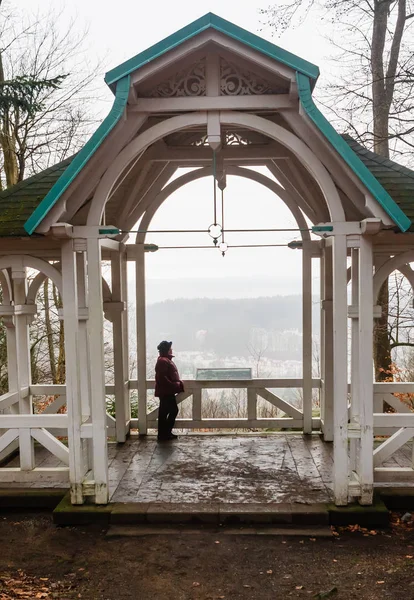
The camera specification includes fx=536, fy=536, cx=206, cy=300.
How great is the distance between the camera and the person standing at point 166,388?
870 centimetres

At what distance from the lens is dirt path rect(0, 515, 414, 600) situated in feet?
15.6

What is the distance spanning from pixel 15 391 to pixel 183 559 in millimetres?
4067

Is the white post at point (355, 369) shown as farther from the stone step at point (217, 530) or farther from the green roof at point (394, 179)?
the stone step at point (217, 530)

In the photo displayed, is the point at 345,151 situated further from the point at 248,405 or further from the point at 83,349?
the point at 248,405

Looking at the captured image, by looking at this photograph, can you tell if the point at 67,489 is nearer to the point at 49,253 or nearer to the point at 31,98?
the point at 49,253

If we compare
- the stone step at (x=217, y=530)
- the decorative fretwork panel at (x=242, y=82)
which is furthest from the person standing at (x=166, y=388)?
the decorative fretwork panel at (x=242, y=82)

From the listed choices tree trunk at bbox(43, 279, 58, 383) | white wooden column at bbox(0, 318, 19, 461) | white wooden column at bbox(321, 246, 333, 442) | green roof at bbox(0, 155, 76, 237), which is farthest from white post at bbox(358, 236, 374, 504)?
tree trunk at bbox(43, 279, 58, 383)

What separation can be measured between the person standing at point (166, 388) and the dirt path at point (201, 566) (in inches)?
117

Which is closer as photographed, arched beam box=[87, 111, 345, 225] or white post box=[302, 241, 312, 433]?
arched beam box=[87, 111, 345, 225]

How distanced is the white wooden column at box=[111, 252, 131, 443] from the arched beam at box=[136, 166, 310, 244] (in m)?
0.60

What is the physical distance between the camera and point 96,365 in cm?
A: 611

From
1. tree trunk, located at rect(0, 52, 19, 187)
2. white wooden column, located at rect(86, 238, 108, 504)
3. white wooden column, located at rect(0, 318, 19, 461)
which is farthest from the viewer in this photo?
tree trunk, located at rect(0, 52, 19, 187)

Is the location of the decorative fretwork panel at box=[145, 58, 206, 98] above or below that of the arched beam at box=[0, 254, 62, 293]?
above

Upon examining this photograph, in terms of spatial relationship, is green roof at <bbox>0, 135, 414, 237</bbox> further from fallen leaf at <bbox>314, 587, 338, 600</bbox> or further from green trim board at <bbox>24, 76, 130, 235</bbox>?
fallen leaf at <bbox>314, 587, 338, 600</bbox>
